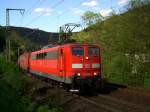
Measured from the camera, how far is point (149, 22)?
25547 millimetres

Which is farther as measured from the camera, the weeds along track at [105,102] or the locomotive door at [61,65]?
the locomotive door at [61,65]

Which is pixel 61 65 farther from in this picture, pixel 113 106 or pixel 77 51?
pixel 113 106

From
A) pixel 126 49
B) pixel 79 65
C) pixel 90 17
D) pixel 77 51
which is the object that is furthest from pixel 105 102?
pixel 90 17

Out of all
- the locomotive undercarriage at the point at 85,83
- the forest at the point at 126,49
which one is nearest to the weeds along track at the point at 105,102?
the locomotive undercarriage at the point at 85,83

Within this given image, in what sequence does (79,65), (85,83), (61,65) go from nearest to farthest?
1. (85,83)
2. (79,65)
3. (61,65)

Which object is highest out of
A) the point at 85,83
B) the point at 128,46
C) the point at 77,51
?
the point at 128,46

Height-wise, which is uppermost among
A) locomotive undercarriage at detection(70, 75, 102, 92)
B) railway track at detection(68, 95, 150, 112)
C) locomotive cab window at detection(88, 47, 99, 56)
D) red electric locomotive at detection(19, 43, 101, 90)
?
locomotive cab window at detection(88, 47, 99, 56)

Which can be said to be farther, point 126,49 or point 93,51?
point 126,49

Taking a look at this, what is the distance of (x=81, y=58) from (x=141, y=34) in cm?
698

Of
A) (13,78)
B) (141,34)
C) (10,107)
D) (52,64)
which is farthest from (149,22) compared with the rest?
(10,107)

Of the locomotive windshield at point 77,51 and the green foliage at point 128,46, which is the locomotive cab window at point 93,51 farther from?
the green foliage at point 128,46

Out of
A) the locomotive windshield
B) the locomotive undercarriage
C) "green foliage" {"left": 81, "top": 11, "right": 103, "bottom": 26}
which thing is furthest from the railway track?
"green foliage" {"left": 81, "top": 11, "right": 103, "bottom": 26}

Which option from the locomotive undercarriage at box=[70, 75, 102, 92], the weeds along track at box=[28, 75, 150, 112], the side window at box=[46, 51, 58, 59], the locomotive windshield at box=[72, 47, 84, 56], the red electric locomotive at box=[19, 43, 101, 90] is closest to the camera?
the weeds along track at box=[28, 75, 150, 112]

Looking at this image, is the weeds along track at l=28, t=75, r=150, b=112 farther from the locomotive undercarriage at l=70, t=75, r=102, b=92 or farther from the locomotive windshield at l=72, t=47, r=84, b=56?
the locomotive windshield at l=72, t=47, r=84, b=56
